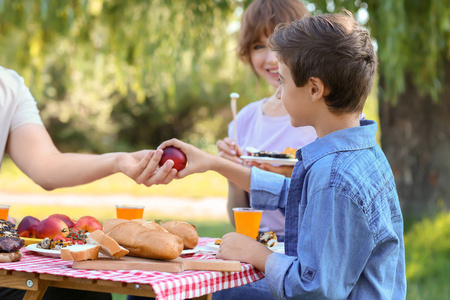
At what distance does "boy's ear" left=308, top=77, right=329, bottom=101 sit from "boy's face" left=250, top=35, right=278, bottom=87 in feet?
4.14

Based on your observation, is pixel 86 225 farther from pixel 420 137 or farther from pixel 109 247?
pixel 420 137

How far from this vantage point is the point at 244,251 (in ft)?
6.80

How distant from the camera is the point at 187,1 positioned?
6.71 metres

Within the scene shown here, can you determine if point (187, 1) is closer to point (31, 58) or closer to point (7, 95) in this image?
point (31, 58)

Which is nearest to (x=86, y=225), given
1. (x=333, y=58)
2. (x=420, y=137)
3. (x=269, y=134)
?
(x=333, y=58)

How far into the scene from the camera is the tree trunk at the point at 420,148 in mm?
7613

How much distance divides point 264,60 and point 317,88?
1.33m

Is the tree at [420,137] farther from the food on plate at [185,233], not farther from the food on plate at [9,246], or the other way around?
the food on plate at [9,246]

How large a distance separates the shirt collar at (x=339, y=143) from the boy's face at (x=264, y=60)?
1307 millimetres

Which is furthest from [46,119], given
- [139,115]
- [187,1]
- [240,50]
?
[240,50]

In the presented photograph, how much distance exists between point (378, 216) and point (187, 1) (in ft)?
17.1

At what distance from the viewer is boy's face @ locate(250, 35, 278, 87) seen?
3.31 meters

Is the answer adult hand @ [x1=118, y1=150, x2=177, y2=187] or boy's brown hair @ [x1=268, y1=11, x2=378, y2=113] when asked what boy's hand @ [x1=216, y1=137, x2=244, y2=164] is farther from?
boy's brown hair @ [x1=268, y1=11, x2=378, y2=113]

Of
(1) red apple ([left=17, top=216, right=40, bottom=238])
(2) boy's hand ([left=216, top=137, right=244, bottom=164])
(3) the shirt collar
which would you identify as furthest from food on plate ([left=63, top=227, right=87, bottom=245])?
(2) boy's hand ([left=216, top=137, right=244, bottom=164])
